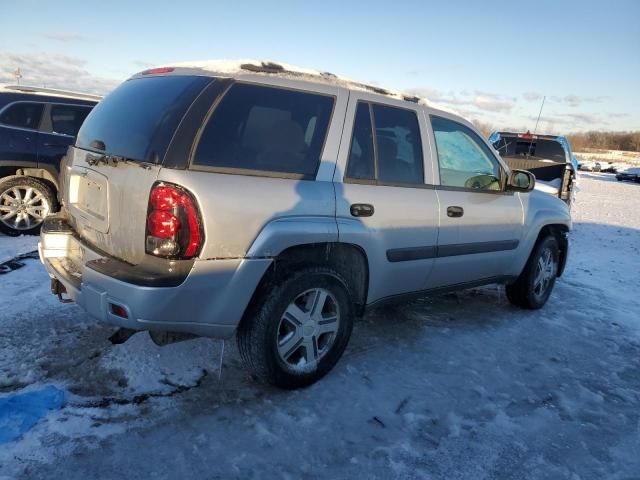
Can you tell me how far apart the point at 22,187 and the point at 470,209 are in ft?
17.6

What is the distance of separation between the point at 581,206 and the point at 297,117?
15.5m

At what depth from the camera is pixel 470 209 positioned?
13.0 feet

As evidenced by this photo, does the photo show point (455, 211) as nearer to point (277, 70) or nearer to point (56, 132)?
point (277, 70)

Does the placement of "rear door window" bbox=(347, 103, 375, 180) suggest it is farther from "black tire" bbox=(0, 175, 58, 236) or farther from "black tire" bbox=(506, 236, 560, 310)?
"black tire" bbox=(0, 175, 58, 236)

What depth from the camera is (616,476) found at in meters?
2.58

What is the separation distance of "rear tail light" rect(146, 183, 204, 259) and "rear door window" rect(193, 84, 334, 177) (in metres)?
0.22

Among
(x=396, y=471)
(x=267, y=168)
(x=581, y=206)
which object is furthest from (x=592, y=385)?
(x=581, y=206)

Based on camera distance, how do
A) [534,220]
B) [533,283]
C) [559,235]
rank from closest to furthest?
1. [534,220]
2. [533,283]
3. [559,235]

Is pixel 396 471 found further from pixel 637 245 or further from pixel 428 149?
pixel 637 245

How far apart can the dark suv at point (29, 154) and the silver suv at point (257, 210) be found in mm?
3418

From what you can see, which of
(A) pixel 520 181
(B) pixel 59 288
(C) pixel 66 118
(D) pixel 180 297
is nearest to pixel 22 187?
(C) pixel 66 118

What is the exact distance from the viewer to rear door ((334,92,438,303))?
3.14m

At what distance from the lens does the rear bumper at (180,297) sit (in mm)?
2473

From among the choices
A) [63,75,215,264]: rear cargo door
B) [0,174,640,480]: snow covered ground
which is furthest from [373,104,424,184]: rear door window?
[0,174,640,480]: snow covered ground
